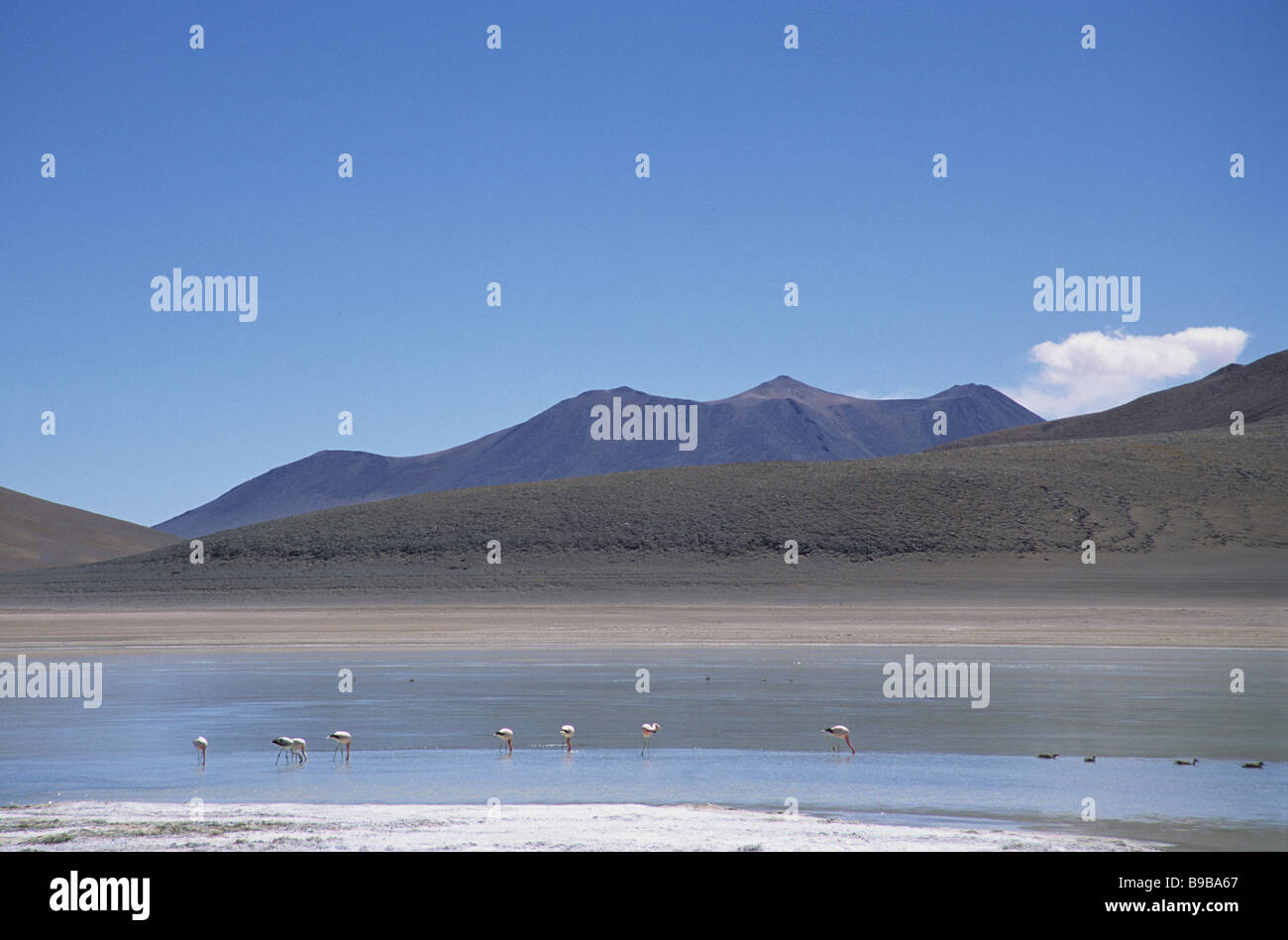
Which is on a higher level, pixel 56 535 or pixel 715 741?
pixel 56 535

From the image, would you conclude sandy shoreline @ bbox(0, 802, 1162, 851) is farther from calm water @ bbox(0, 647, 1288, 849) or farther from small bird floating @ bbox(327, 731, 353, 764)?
small bird floating @ bbox(327, 731, 353, 764)

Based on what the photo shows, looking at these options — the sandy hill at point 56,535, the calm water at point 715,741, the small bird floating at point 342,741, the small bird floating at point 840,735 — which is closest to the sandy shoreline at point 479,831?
the calm water at point 715,741

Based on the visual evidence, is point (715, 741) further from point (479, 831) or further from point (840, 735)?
Answer: point (479, 831)

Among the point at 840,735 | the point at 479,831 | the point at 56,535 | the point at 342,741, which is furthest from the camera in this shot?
the point at 56,535

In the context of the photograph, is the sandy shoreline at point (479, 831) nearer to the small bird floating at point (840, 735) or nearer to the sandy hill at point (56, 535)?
the small bird floating at point (840, 735)

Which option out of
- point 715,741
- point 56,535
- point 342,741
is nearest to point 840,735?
point 715,741

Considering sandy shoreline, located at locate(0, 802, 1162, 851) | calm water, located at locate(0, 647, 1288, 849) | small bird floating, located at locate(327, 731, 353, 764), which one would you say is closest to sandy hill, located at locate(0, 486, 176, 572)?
calm water, located at locate(0, 647, 1288, 849)
